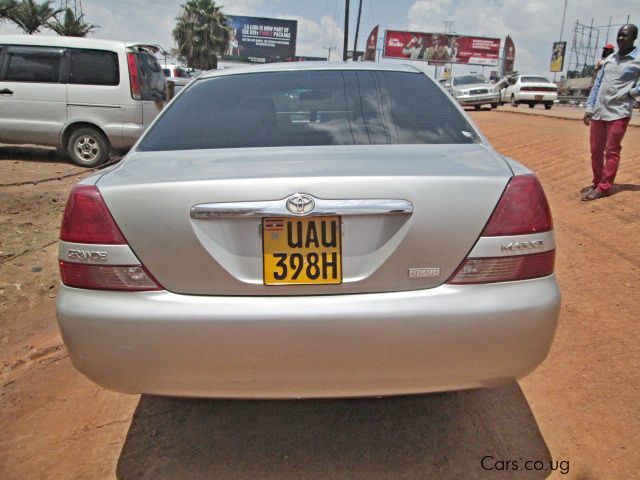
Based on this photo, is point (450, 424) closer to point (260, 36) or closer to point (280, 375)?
point (280, 375)

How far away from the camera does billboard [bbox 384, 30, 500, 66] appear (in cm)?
5997

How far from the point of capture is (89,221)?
1.90 metres

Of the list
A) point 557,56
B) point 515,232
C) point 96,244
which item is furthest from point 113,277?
point 557,56

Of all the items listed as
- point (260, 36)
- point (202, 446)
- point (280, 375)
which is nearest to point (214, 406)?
point (202, 446)

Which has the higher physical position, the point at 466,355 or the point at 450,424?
the point at 466,355

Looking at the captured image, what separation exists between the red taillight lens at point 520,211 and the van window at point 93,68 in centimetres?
844

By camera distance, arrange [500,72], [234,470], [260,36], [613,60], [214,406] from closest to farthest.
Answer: [234,470] < [214,406] < [613,60] < [500,72] < [260,36]

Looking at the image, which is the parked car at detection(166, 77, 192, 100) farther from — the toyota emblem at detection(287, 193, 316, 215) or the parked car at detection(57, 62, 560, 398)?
the toyota emblem at detection(287, 193, 316, 215)

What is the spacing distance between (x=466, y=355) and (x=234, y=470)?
1020mm

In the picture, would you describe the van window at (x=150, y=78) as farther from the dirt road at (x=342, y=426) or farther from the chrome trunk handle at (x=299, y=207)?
the chrome trunk handle at (x=299, y=207)

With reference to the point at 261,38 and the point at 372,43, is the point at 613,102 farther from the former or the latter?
the point at 261,38

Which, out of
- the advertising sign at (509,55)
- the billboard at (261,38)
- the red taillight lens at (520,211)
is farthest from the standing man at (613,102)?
the billboard at (261,38)

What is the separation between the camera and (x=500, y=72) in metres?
63.3

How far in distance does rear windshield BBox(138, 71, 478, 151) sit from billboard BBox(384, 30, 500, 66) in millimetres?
60035
